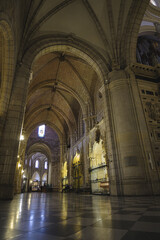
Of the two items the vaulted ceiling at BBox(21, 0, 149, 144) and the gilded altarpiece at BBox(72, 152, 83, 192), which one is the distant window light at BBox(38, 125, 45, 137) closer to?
the gilded altarpiece at BBox(72, 152, 83, 192)

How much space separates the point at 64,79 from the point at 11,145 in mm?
12446

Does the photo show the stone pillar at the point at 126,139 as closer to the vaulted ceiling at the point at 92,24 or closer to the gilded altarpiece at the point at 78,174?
the vaulted ceiling at the point at 92,24

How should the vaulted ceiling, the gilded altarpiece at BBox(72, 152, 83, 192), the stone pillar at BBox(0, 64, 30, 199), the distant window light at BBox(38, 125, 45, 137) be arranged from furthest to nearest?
the distant window light at BBox(38, 125, 45, 137) → the gilded altarpiece at BBox(72, 152, 83, 192) → the vaulted ceiling → the stone pillar at BBox(0, 64, 30, 199)

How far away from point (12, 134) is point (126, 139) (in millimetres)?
5821

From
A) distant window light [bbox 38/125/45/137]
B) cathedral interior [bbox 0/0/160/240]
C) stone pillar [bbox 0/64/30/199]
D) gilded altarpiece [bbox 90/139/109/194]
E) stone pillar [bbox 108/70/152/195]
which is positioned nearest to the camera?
cathedral interior [bbox 0/0/160/240]

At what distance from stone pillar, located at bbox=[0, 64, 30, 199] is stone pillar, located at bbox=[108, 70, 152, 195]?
506 centimetres

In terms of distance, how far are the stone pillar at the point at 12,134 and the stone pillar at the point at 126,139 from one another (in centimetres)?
506

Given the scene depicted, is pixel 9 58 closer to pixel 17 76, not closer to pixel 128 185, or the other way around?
pixel 17 76

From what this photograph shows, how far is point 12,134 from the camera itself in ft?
22.3

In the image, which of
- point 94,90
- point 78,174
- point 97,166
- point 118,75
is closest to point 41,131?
point 78,174

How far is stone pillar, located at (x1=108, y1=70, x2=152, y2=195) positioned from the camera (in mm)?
7305

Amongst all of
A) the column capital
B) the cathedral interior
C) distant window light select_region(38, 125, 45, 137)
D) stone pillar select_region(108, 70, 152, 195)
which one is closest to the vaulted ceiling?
the cathedral interior

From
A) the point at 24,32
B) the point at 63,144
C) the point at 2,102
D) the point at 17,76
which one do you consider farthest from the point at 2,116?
the point at 63,144

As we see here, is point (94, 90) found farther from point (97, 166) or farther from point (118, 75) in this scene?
point (97, 166)
